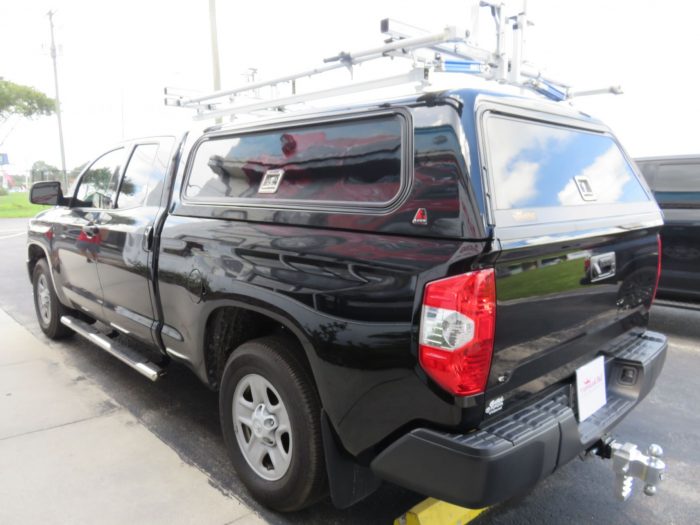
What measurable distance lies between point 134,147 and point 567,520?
3.53m

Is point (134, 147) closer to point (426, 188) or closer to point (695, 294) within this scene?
point (426, 188)

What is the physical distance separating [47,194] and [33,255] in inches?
52.7

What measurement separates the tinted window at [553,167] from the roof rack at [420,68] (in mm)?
584

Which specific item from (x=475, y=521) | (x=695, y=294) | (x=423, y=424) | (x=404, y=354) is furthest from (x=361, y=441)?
(x=695, y=294)

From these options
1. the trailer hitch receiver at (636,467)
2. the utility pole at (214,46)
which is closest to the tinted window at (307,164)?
the trailer hitch receiver at (636,467)

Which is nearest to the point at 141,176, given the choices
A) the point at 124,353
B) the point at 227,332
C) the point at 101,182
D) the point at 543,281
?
the point at 101,182

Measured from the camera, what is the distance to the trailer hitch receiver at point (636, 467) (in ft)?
7.00

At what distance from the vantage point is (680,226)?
543 cm

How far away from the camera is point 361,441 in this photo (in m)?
2.03

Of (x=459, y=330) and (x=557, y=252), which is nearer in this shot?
(x=459, y=330)

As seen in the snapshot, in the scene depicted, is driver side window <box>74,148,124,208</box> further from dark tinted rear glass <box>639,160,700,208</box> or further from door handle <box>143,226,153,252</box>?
dark tinted rear glass <box>639,160,700,208</box>

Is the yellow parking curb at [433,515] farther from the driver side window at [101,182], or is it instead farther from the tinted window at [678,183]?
the tinted window at [678,183]

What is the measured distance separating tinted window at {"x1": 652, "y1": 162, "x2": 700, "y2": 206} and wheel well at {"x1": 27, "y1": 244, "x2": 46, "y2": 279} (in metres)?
6.38

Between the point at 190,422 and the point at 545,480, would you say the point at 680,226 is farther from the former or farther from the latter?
the point at 190,422
